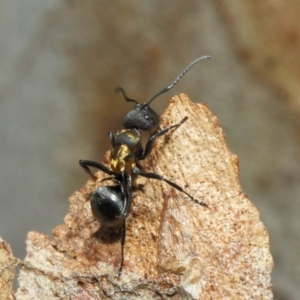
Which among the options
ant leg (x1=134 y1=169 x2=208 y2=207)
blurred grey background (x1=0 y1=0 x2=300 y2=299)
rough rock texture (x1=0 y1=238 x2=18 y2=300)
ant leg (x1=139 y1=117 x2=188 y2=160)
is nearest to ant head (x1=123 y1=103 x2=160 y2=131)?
ant leg (x1=139 y1=117 x2=188 y2=160)

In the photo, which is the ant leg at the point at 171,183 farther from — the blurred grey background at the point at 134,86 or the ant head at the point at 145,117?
the blurred grey background at the point at 134,86

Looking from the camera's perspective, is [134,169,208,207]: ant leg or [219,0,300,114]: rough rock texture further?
[219,0,300,114]: rough rock texture

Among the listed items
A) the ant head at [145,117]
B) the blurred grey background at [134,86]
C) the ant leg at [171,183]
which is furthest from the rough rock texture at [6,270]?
the blurred grey background at [134,86]

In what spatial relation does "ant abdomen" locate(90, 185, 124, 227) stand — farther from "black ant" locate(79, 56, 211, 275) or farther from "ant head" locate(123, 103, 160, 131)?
"ant head" locate(123, 103, 160, 131)

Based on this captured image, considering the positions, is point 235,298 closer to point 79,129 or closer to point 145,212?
point 145,212

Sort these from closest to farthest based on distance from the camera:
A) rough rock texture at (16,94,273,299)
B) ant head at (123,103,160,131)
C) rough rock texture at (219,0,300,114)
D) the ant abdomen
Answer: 1. rough rock texture at (16,94,273,299)
2. the ant abdomen
3. ant head at (123,103,160,131)
4. rough rock texture at (219,0,300,114)
